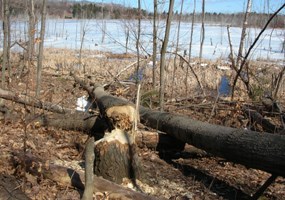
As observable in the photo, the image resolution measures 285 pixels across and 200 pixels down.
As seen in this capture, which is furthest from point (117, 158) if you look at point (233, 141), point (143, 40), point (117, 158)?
point (143, 40)

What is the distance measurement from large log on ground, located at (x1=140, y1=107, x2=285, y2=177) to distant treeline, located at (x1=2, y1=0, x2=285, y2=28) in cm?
505

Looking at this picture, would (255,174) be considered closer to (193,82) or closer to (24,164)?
(24,164)

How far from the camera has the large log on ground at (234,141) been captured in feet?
11.7

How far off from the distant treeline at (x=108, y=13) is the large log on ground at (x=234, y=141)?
505 centimetres

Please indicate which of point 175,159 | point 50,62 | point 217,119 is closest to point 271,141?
point 175,159

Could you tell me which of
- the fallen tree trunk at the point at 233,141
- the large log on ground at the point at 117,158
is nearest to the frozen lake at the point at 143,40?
the fallen tree trunk at the point at 233,141

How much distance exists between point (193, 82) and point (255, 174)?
763 centimetres

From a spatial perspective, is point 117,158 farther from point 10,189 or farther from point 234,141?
point 234,141

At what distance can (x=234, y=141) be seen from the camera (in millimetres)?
4035

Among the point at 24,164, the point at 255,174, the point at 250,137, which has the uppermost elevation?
the point at 250,137

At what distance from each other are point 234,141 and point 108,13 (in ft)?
146

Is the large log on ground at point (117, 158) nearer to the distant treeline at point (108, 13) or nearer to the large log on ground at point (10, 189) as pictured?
the large log on ground at point (10, 189)

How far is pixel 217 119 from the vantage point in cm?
693

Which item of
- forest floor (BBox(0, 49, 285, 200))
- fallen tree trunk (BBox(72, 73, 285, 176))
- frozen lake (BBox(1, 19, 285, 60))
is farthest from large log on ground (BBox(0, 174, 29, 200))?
frozen lake (BBox(1, 19, 285, 60))
